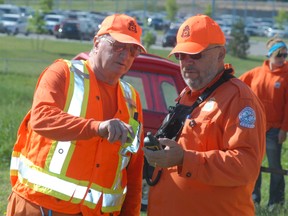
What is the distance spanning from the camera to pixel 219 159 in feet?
13.5

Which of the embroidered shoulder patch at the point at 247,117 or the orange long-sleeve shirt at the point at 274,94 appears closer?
the embroidered shoulder patch at the point at 247,117

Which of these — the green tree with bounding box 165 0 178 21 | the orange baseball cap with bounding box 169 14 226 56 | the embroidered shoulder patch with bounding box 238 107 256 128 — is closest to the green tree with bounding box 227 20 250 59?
the green tree with bounding box 165 0 178 21

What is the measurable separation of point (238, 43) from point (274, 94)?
4371 centimetres

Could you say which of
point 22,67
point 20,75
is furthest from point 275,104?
point 22,67

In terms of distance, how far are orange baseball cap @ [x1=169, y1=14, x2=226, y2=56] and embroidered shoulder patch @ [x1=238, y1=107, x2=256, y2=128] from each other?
0.41 meters

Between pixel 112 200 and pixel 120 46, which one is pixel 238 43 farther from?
pixel 120 46

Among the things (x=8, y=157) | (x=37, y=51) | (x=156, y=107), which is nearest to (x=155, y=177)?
(x=156, y=107)

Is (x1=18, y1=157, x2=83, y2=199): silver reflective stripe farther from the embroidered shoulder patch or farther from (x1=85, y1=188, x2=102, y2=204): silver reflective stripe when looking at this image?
the embroidered shoulder patch

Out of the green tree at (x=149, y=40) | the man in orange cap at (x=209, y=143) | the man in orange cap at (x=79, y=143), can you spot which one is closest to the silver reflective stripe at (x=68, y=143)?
the man in orange cap at (x=79, y=143)

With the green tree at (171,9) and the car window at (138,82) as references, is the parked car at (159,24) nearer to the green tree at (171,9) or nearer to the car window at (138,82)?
the green tree at (171,9)

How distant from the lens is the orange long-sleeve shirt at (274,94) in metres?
9.78

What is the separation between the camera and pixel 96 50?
4.62 metres

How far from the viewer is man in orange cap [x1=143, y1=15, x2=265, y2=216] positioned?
4.12 meters

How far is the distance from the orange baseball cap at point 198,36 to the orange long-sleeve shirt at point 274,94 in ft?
17.9
